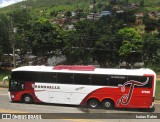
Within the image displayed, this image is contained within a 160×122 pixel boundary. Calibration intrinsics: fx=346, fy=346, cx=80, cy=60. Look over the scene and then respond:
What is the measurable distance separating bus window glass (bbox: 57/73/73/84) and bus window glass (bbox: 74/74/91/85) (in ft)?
1.12

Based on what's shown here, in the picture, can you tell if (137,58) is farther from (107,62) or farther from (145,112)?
(145,112)

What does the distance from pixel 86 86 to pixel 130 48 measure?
30.4 metres

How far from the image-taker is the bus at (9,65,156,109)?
2166cm

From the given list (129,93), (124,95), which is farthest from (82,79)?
(129,93)

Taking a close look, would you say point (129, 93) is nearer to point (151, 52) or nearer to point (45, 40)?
point (45, 40)

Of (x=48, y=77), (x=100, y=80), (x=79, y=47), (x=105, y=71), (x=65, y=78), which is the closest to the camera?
(x=100, y=80)

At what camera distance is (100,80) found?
22.1 metres

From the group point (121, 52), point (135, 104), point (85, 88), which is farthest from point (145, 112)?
point (121, 52)

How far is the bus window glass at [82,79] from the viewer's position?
2227 cm

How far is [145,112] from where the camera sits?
2158cm

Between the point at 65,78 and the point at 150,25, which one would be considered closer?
the point at 65,78

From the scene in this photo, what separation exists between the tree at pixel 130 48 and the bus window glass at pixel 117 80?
29.8 m

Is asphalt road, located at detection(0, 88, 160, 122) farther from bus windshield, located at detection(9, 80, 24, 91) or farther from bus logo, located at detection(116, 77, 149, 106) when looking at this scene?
bus windshield, located at detection(9, 80, 24, 91)

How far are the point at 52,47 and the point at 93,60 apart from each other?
21.3ft
